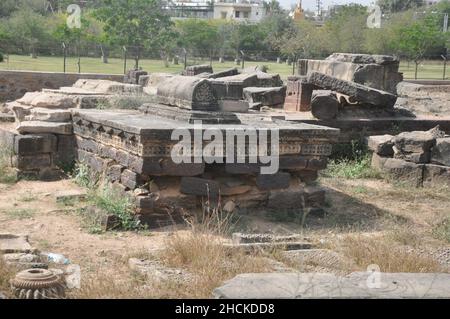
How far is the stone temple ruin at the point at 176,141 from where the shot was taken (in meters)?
8.20

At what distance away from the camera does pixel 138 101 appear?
37.4 feet

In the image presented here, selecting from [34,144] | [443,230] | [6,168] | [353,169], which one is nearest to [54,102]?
[34,144]

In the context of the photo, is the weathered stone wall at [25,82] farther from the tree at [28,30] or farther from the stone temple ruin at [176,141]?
the tree at [28,30]

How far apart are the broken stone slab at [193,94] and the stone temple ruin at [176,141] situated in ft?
0.04

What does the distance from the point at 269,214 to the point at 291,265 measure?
2424 millimetres

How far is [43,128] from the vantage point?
1045 cm

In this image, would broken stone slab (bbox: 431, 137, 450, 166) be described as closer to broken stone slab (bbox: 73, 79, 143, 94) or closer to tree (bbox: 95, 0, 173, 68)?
broken stone slab (bbox: 73, 79, 143, 94)

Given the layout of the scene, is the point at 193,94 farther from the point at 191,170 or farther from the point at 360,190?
the point at 360,190

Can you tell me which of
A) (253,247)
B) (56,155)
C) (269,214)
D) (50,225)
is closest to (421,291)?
(253,247)

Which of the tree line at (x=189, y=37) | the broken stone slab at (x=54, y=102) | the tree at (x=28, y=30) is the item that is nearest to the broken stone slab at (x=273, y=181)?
the broken stone slab at (x=54, y=102)

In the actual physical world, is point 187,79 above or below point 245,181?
above

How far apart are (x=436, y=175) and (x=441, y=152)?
1.14 ft

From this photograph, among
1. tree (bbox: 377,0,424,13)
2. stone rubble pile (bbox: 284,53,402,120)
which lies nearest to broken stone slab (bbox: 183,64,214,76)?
stone rubble pile (bbox: 284,53,402,120)

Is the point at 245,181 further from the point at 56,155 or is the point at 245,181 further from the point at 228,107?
the point at 56,155
